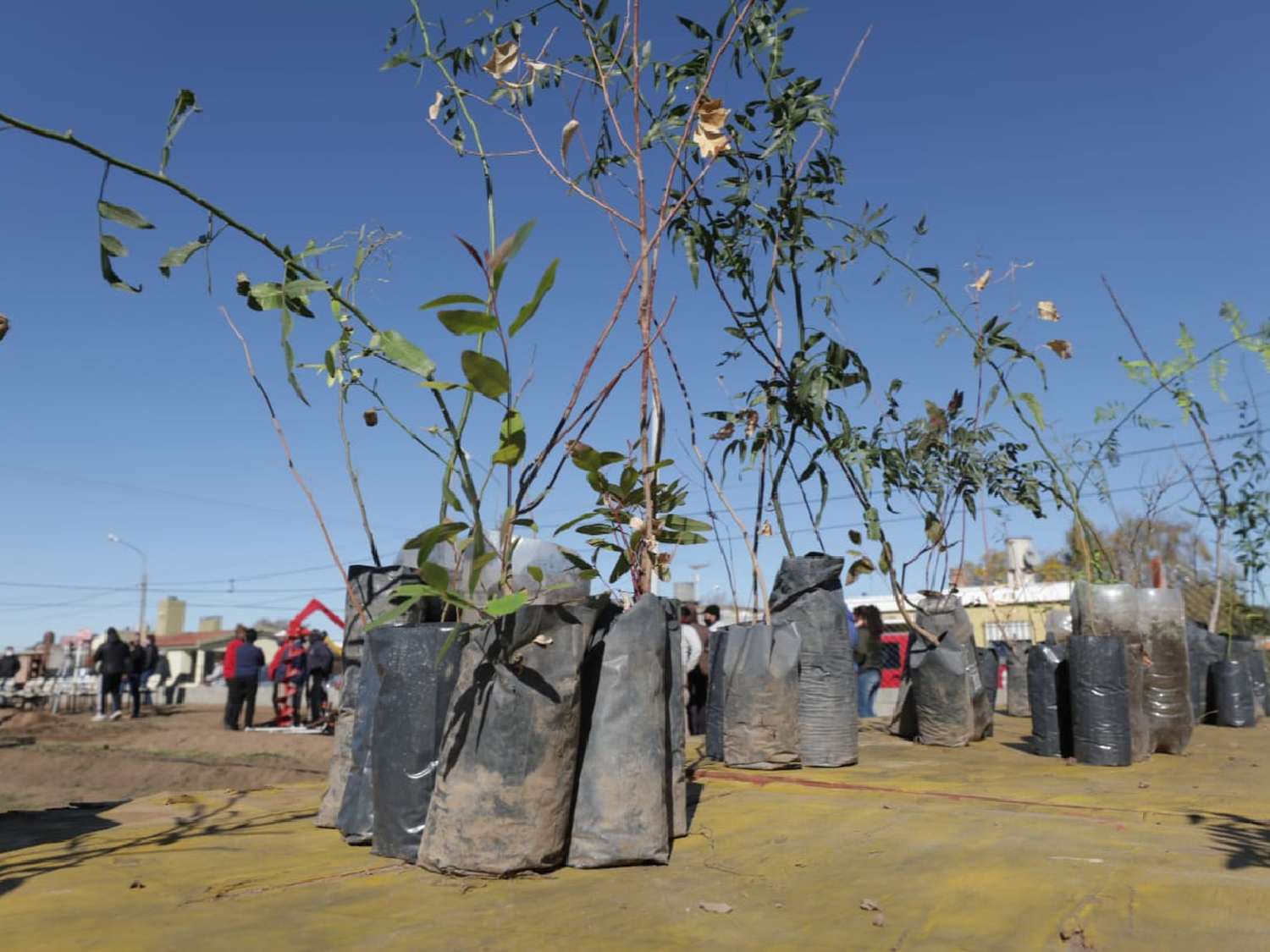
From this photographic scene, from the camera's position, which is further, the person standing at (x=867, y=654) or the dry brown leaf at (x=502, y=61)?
the person standing at (x=867, y=654)

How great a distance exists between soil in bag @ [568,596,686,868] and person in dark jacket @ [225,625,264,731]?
8.97 m

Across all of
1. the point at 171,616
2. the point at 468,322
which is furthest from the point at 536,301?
the point at 171,616

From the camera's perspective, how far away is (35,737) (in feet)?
40.3

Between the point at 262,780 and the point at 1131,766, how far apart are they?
638 centimetres

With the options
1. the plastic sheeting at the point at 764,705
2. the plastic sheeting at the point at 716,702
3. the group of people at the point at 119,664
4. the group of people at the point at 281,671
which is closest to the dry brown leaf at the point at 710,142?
the plastic sheeting at the point at 764,705

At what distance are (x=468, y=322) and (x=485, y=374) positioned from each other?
0.44 feet

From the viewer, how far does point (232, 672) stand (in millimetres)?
11492

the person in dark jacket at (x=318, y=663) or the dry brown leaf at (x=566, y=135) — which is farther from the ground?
the dry brown leaf at (x=566, y=135)

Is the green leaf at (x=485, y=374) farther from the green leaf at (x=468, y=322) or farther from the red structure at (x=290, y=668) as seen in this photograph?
the red structure at (x=290, y=668)

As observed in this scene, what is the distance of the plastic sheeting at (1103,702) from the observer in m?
5.05

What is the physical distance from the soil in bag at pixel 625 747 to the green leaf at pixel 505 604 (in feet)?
1.56

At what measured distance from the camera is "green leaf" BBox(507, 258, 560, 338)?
236 centimetres

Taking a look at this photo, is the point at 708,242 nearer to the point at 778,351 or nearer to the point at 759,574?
the point at 778,351

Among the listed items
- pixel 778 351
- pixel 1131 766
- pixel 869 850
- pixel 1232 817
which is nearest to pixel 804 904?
pixel 869 850
